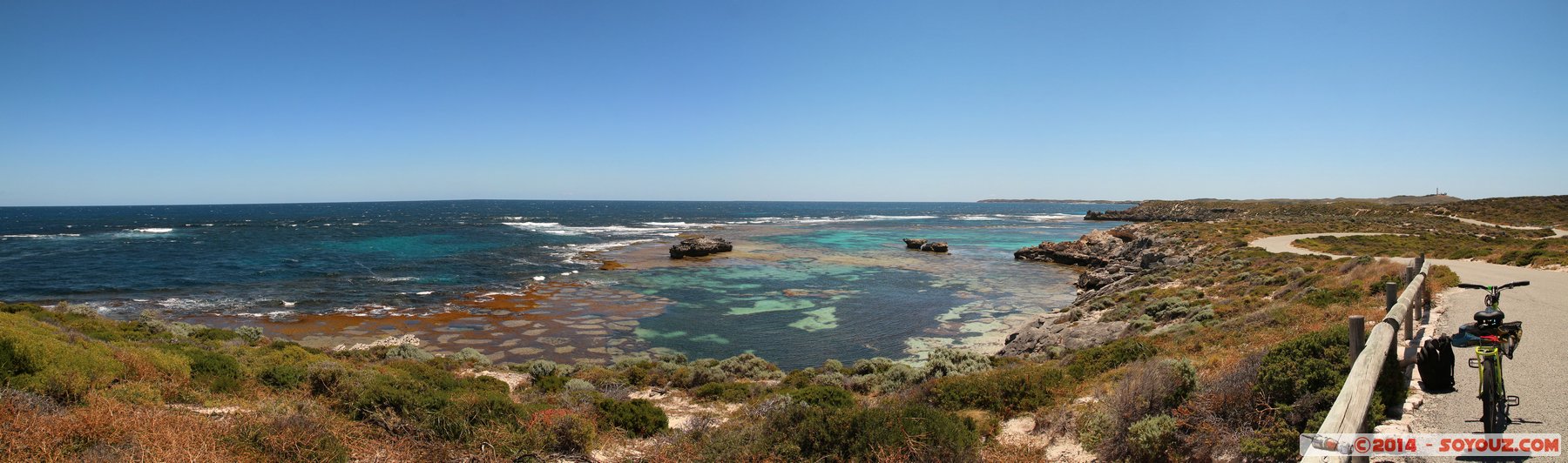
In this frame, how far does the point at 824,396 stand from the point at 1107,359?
5.11 metres

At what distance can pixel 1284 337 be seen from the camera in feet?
32.2

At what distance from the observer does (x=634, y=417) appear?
30.1 ft

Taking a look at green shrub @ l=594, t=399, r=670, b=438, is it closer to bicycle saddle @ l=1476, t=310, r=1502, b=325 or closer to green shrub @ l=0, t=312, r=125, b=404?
green shrub @ l=0, t=312, r=125, b=404

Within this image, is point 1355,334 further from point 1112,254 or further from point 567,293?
point 1112,254

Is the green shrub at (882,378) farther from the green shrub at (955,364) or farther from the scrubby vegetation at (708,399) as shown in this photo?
the green shrub at (955,364)

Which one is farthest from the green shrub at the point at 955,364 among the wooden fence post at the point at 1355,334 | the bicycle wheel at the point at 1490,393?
the bicycle wheel at the point at 1490,393

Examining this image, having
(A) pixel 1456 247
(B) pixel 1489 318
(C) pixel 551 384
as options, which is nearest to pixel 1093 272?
(A) pixel 1456 247

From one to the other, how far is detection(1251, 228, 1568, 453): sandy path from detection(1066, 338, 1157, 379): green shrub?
3754mm

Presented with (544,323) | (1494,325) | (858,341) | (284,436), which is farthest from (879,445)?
(544,323)

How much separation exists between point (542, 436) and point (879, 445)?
396cm

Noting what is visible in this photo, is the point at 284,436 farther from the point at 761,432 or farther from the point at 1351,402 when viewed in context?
the point at 1351,402

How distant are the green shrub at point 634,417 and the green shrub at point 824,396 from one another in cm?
201

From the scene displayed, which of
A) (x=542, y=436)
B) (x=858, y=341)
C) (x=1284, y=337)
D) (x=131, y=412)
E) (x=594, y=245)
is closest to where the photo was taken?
(x=131, y=412)

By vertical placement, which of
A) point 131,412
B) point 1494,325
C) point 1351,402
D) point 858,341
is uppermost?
point 1494,325
